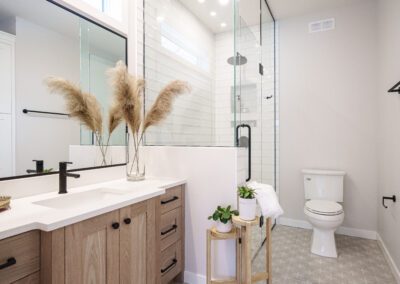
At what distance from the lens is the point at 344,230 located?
2.91 m

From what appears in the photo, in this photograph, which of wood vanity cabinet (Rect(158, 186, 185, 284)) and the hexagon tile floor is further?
the hexagon tile floor

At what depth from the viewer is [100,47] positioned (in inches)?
77.5

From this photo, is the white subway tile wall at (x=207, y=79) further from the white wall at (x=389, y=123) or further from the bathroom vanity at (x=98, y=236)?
the white wall at (x=389, y=123)

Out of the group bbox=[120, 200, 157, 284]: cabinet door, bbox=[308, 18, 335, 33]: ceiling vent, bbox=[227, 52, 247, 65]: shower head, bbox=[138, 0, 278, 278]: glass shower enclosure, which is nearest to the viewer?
bbox=[120, 200, 157, 284]: cabinet door

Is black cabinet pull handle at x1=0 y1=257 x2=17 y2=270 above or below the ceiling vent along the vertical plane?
below

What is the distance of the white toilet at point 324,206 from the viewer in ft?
7.58

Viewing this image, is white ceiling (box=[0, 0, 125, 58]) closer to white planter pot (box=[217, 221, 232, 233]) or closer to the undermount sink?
the undermount sink

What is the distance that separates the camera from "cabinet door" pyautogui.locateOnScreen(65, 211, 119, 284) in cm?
104

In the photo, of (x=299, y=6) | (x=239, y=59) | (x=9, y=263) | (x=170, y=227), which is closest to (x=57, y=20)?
(x=239, y=59)

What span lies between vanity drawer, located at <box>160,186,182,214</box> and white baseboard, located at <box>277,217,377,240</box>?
6.46 feet

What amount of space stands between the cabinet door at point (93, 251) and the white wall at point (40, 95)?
0.64 meters

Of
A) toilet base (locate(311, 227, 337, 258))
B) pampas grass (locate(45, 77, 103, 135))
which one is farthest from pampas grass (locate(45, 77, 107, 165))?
toilet base (locate(311, 227, 337, 258))

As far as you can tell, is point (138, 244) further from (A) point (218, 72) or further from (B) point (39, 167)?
(A) point (218, 72)

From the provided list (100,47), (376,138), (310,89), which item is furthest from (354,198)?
(100,47)
